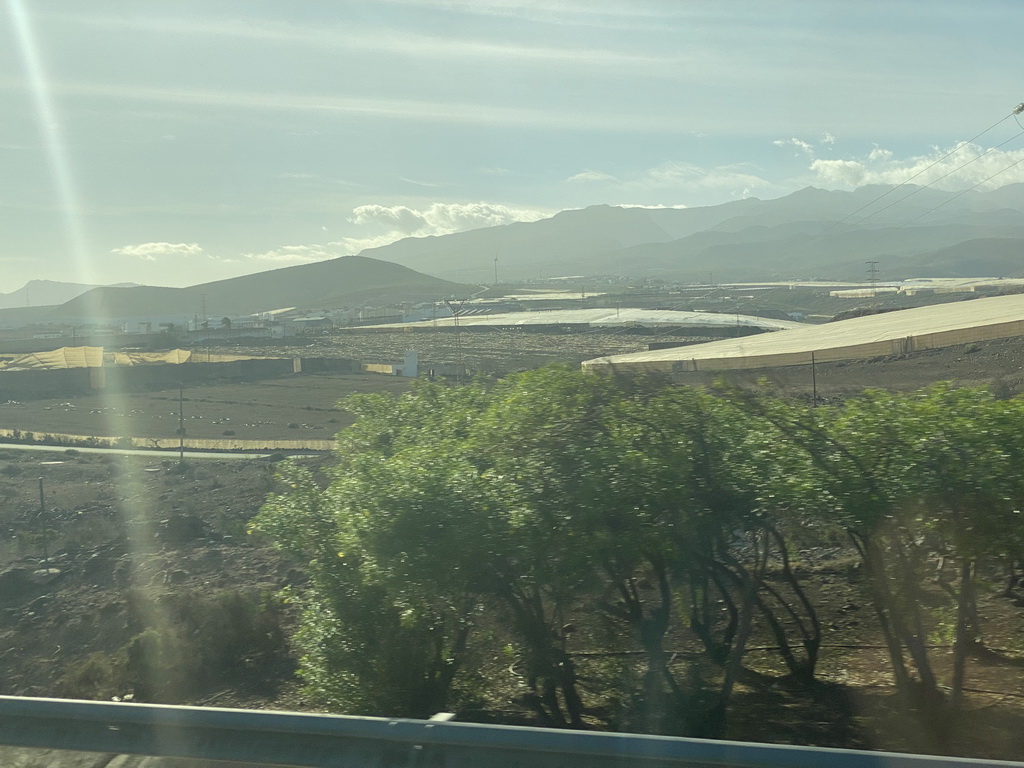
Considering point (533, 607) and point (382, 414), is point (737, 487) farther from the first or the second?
point (382, 414)

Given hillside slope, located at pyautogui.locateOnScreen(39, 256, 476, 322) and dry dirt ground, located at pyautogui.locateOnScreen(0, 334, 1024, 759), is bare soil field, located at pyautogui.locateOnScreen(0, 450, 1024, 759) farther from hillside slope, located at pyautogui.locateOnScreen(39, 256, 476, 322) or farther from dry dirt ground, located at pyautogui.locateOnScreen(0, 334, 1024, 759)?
hillside slope, located at pyautogui.locateOnScreen(39, 256, 476, 322)

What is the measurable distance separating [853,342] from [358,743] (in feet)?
77.6

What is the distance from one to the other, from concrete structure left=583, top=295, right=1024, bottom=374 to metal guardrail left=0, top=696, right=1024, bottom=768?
16.6m

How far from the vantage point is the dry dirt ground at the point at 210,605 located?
24.1 ft

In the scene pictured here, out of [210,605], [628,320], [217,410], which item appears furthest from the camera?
[628,320]

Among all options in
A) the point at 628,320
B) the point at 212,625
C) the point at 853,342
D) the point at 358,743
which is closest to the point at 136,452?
the point at 212,625

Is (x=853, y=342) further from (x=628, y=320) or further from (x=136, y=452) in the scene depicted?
(x=628, y=320)

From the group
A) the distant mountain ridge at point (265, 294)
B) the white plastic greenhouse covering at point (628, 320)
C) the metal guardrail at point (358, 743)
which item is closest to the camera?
the metal guardrail at point (358, 743)

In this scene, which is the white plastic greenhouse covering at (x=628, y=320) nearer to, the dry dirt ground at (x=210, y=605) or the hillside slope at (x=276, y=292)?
the dry dirt ground at (x=210, y=605)

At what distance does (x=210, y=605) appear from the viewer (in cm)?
1323

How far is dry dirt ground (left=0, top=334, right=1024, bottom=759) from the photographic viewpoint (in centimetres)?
734

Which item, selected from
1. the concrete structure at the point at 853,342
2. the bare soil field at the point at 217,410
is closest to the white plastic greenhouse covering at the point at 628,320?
the concrete structure at the point at 853,342

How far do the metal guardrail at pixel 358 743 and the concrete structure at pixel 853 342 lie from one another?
16.6 metres

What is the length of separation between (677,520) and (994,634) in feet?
11.8
